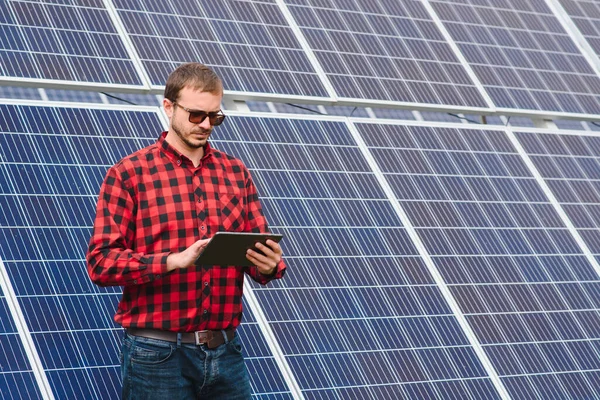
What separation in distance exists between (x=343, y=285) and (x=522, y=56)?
511cm

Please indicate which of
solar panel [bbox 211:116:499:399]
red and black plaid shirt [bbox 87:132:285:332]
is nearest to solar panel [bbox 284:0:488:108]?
solar panel [bbox 211:116:499:399]

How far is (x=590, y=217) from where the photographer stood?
12.3 meters

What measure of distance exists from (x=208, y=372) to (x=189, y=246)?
2.29 ft

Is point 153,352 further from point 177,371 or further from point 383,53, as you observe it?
point 383,53

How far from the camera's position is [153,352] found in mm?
6777

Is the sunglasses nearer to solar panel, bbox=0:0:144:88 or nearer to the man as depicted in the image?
the man

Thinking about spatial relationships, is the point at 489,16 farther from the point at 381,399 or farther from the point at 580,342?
the point at 381,399

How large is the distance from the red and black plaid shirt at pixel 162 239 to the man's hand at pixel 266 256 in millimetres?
247

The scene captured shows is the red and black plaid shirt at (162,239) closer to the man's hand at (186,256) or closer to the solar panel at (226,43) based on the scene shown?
the man's hand at (186,256)

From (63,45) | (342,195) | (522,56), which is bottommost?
(522,56)

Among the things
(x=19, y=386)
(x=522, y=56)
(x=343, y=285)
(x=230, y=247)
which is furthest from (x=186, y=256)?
(x=522, y=56)

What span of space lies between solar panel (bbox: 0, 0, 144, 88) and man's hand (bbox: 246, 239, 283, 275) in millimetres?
4253

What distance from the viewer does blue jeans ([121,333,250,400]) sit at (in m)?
6.78

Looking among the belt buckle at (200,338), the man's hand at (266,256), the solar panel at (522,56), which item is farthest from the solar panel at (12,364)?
the solar panel at (522,56)
